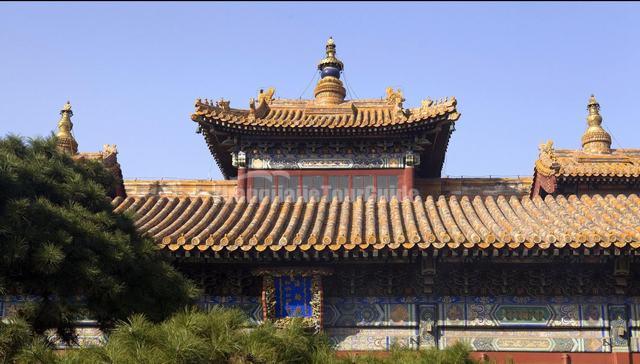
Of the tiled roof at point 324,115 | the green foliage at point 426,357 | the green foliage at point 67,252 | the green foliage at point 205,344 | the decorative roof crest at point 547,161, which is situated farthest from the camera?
the decorative roof crest at point 547,161

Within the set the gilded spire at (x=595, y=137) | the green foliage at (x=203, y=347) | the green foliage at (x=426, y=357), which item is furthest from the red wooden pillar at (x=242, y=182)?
the gilded spire at (x=595, y=137)

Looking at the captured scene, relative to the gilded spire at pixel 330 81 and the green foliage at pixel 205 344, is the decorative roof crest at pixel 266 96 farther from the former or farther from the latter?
the green foliage at pixel 205 344

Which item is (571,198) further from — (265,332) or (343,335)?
(265,332)

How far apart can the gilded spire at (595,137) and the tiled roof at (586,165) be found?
1.98 metres

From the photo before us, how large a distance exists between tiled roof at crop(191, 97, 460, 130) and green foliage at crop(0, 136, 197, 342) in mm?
7377

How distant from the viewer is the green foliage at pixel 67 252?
21.1 ft

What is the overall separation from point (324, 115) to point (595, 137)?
951cm

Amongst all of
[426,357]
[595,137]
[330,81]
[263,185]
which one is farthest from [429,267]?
[595,137]

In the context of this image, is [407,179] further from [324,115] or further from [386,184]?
[324,115]

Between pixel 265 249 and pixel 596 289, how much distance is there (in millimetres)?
5051

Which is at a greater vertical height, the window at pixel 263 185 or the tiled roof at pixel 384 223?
the window at pixel 263 185

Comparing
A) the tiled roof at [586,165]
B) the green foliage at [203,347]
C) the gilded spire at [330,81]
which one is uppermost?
the gilded spire at [330,81]

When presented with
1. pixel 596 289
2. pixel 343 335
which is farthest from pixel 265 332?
pixel 596 289

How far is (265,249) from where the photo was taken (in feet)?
30.1
